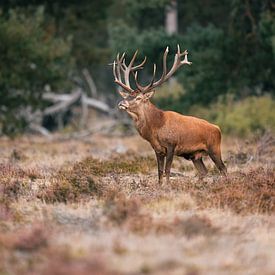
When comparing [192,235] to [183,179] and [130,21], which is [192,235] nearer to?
[183,179]

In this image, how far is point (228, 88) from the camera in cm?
2984

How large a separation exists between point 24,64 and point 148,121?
14.8 metres

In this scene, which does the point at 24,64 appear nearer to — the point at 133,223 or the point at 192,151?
the point at 192,151

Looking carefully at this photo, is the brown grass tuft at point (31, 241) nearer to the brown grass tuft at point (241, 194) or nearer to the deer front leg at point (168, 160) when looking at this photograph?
the brown grass tuft at point (241, 194)

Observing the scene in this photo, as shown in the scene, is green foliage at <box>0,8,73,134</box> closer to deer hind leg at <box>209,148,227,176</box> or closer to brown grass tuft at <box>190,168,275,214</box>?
deer hind leg at <box>209,148,227,176</box>

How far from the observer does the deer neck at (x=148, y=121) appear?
14.4 meters

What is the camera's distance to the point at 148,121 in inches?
566

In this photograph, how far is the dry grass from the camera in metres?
8.30

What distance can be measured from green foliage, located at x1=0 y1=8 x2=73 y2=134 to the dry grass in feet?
40.3

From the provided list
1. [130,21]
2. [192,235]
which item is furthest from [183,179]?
[130,21]

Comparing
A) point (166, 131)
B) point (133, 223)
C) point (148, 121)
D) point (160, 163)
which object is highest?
point (148, 121)

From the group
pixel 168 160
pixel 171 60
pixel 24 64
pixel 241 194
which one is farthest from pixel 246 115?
pixel 241 194

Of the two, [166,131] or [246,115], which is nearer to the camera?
[166,131]

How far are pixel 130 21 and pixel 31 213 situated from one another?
28569mm
